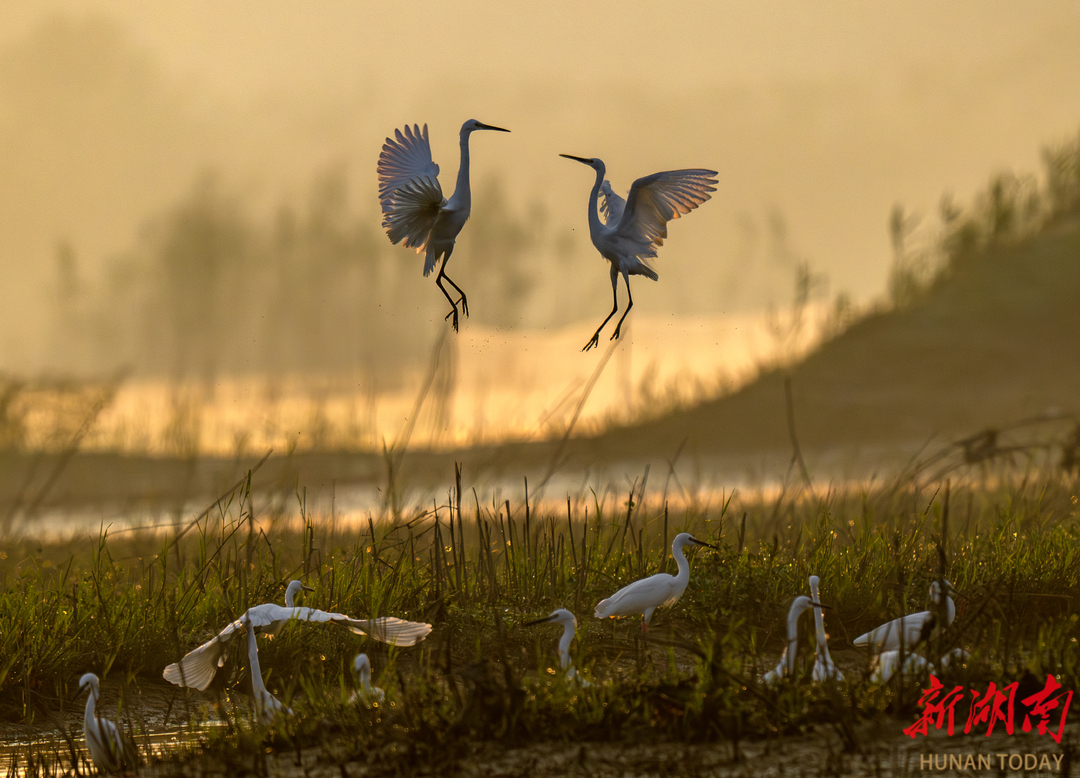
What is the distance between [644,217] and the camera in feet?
18.9

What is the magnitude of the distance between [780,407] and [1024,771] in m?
30.5

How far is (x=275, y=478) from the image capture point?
11.2 meters

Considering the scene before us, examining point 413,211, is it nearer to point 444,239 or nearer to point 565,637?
point 444,239

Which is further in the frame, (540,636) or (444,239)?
(540,636)

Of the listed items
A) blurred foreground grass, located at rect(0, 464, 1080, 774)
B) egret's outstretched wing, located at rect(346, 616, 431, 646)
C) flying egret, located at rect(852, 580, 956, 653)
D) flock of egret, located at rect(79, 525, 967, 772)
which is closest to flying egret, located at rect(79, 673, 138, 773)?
flock of egret, located at rect(79, 525, 967, 772)

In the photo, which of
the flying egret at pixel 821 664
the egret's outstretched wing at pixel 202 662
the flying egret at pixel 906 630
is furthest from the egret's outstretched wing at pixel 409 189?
the flying egret at pixel 906 630

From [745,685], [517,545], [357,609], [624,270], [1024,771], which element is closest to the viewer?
[1024,771]

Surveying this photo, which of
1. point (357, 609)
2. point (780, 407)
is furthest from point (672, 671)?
point (780, 407)

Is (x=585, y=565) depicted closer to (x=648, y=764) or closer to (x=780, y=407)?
(x=648, y=764)

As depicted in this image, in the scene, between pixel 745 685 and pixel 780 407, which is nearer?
pixel 745 685

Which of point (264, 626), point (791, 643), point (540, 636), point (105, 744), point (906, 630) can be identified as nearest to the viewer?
point (105, 744)

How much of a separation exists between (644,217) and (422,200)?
43.1 inches

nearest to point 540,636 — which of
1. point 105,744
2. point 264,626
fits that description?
Answer: point 264,626

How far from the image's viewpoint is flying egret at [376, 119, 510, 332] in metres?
5.57
